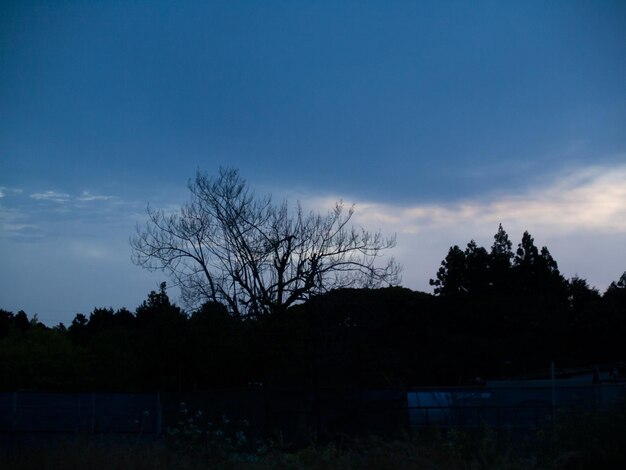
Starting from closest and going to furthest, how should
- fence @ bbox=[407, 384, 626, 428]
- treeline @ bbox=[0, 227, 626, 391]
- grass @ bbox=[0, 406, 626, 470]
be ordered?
1. grass @ bbox=[0, 406, 626, 470]
2. fence @ bbox=[407, 384, 626, 428]
3. treeline @ bbox=[0, 227, 626, 391]

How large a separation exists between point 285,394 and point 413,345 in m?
28.6

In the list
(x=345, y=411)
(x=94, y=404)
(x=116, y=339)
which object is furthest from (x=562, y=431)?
(x=116, y=339)

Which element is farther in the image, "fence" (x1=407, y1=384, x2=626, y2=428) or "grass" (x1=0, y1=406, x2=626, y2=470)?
"fence" (x1=407, y1=384, x2=626, y2=428)

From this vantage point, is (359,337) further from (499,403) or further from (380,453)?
(380,453)

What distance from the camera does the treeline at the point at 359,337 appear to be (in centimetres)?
2352

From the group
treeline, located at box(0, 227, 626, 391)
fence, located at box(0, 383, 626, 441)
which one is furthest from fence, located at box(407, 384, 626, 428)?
Answer: treeline, located at box(0, 227, 626, 391)

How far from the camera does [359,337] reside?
1035 inches

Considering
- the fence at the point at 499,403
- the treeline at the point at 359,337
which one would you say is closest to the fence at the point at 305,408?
the fence at the point at 499,403

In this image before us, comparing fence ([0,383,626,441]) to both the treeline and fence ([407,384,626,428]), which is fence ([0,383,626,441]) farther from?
the treeline

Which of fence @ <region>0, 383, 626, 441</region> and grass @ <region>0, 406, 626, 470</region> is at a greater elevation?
grass @ <region>0, 406, 626, 470</region>

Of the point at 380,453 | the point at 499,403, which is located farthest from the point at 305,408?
the point at 380,453

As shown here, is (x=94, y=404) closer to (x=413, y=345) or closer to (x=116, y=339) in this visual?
(x=116, y=339)

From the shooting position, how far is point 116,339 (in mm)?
26844

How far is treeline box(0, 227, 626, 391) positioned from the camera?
23.5 meters
